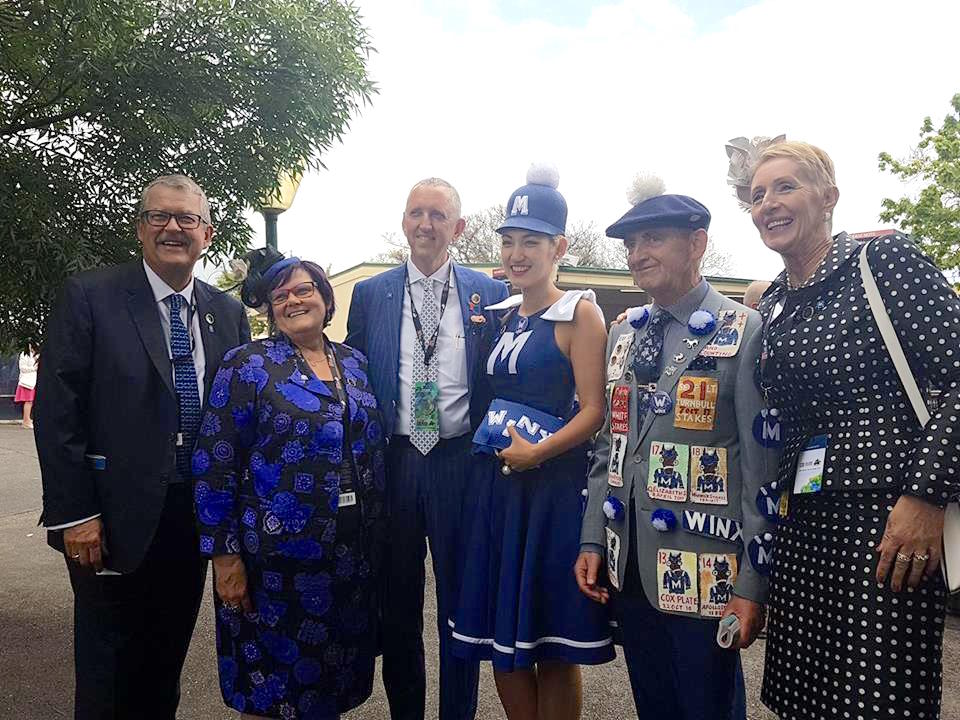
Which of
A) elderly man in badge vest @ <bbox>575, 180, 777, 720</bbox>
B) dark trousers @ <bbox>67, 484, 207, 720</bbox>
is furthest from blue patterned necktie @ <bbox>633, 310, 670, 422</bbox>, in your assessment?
dark trousers @ <bbox>67, 484, 207, 720</bbox>

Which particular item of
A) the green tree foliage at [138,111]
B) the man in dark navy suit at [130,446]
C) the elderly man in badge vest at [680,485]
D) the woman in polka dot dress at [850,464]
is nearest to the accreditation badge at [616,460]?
the elderly man in badge vest at [680,485]

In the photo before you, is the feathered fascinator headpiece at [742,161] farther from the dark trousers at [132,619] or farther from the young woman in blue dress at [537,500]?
the dark trousers at [132,619]

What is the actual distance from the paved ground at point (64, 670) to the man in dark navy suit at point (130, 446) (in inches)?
39.4

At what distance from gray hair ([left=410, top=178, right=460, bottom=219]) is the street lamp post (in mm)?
1075

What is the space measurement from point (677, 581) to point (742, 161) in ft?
4.40

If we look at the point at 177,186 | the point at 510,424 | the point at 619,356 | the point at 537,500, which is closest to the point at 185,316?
the point at 177,186

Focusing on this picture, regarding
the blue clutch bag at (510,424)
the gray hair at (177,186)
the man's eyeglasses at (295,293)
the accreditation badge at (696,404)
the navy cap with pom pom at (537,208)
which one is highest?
the gray hair at (177,186)

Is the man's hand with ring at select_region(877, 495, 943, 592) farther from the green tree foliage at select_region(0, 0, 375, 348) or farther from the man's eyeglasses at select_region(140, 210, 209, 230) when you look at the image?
the green tree foliage at select_region(0, 0, 375, 348)

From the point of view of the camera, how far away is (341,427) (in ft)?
7.88

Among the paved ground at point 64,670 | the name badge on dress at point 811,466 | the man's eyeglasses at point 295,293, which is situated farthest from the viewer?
the paved ground at point 64,670

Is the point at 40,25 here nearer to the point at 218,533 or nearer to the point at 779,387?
the point at 218,533

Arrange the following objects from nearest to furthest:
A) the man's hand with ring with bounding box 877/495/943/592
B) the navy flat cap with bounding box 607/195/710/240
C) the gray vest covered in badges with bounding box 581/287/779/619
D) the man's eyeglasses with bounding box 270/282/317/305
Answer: the man's hand with ring with bounding box 877/495/943/592 < the gray vest covered in badges with bounding box 581/287/779/619 < the navy flat cap with bounding box 607/195/710/240 < the man's eyeglasses with bounding box 270/282/317/305

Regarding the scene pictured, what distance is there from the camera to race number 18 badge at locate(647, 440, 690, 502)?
6.44 ft

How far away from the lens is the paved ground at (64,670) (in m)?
3.41
